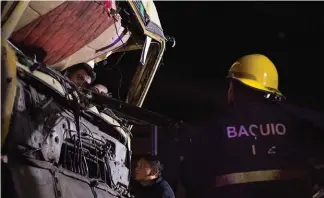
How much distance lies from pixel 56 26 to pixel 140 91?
5.20 ft

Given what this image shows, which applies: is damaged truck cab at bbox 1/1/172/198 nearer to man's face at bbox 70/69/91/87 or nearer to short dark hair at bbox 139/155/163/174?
man's face at bbox 70/69/91/87

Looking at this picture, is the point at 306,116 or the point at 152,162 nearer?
the point at 306,116

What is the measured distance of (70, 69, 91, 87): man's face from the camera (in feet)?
14.4

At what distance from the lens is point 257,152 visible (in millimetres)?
3816

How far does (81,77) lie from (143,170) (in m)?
1.83

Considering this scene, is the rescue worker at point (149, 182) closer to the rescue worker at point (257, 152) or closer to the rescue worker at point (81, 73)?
the rescue worker at point (257, 152)

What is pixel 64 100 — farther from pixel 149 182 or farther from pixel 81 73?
pixel 149 182

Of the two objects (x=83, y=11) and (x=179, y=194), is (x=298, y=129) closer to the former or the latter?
(x=179, y=194)

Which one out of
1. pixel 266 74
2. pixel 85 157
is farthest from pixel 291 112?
pixel 85 157

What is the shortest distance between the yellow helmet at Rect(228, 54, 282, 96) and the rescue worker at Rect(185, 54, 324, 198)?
49 centimetres

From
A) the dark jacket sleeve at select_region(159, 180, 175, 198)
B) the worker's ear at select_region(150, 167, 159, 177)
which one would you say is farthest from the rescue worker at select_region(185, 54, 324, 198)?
the worker's ear at select_region(150, 167, 159, 177)

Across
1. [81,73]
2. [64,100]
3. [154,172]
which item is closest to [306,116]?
[64,100]

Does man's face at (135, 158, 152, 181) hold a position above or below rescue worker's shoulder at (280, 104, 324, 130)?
below

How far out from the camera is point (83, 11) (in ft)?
11.9
